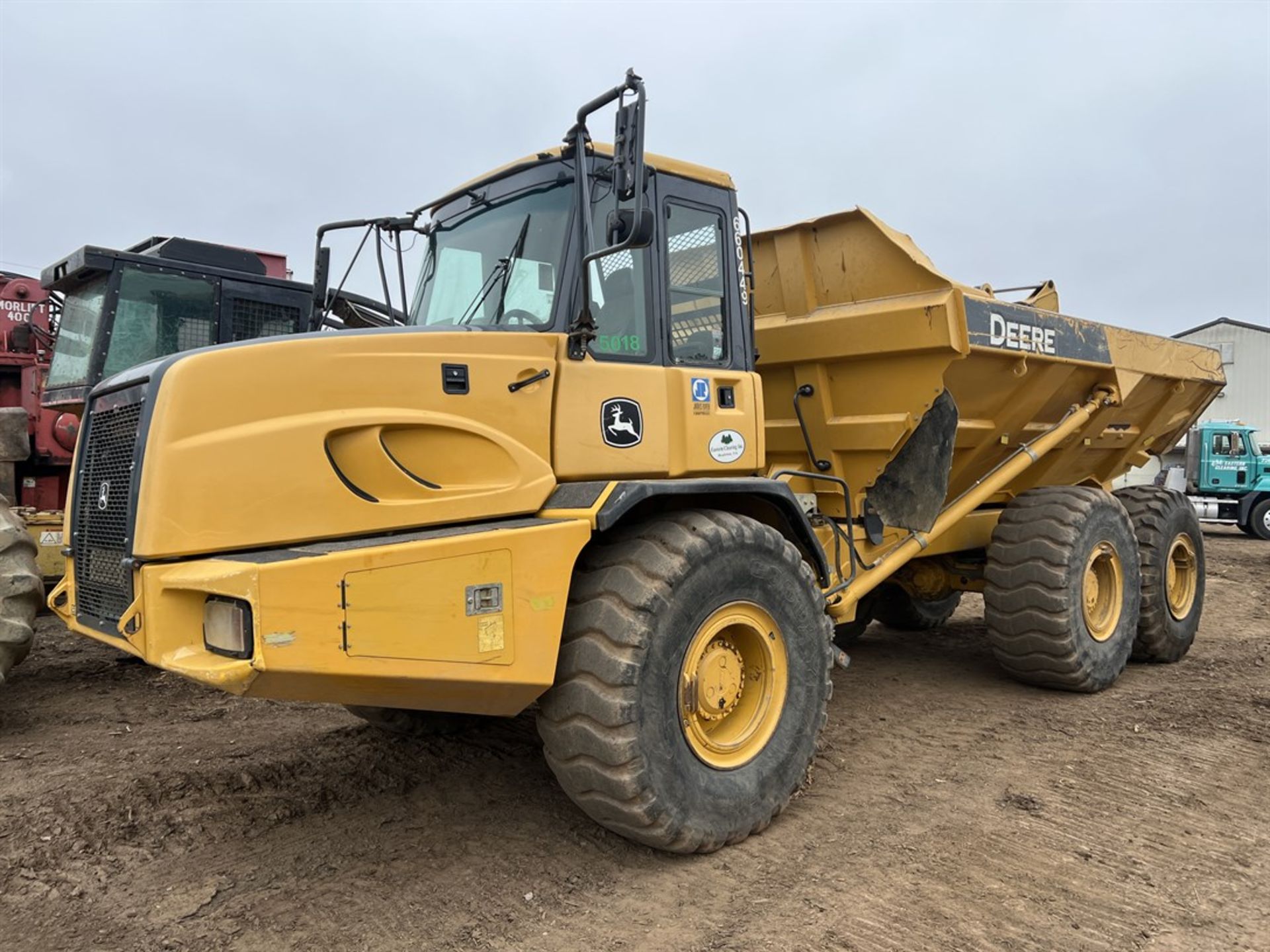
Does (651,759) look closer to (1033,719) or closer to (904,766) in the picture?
(904,766)

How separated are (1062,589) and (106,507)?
5.13m

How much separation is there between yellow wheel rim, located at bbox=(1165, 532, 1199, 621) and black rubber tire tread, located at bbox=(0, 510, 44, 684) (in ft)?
25.6

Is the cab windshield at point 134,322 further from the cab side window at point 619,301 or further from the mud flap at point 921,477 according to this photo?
the mud flap at point 921,477

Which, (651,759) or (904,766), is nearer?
Answer: (651,759)

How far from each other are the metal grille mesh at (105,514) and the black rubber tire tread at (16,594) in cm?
213

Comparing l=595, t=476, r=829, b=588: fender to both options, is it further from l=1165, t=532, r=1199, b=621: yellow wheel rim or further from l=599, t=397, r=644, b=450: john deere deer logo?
l=1165, t=532, r=1199, b=621: yellow wheel rim

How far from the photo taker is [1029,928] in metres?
3.10

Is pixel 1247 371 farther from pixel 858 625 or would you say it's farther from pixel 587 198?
pixel 587 198

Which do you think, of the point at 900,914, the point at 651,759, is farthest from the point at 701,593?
the point at 900,914

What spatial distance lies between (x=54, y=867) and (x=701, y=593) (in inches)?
105

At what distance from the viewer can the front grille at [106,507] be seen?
315 cm

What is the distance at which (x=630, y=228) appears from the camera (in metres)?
3.28

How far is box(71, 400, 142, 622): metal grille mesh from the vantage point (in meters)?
3.15

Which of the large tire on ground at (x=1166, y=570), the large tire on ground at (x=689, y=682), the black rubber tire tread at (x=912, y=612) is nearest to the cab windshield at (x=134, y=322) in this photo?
the large tire on ground at (x=689, y=682)
